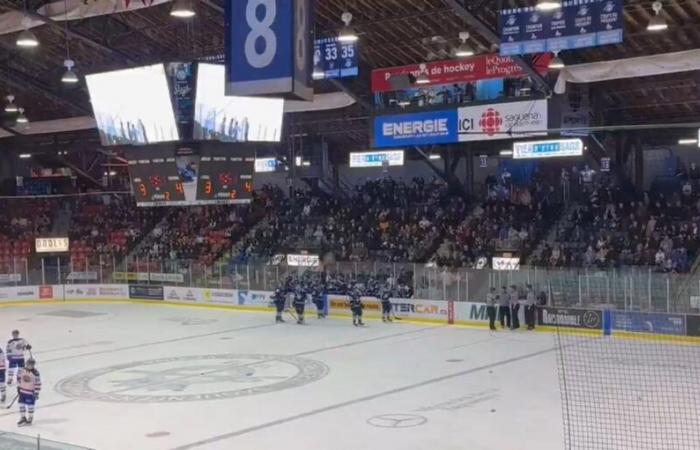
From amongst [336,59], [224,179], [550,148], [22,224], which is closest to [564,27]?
[336,59]

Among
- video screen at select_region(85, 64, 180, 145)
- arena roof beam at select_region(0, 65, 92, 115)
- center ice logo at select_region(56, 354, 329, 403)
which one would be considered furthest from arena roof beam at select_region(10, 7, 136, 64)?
center ice logo at select_region(56, 354, 329, 403)

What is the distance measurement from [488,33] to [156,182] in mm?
8425

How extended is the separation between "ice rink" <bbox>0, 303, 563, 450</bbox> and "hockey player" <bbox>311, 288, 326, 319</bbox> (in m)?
0.73

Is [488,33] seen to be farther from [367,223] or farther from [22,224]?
[22,224]

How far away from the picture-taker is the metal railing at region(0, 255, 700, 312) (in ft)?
66.5

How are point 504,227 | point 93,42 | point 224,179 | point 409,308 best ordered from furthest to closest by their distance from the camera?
1. point 504,227
2. point 409,308
3. point 93,42
4. point 224,179

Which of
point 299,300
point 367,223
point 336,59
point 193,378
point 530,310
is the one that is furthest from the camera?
point 367,223

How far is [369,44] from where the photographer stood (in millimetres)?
24094

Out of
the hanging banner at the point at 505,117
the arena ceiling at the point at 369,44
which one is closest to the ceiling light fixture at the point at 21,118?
the arena ceiling at the point at 369,44

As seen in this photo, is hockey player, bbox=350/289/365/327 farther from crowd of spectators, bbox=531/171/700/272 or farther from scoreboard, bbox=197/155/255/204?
crowd of spectators, bbox=531/171/700/272

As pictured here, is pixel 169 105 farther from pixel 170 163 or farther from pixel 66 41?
pixel 66 41

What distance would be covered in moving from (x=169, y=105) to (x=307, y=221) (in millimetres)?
16297

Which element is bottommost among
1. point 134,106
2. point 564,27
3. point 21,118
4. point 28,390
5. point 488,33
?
point 28,390

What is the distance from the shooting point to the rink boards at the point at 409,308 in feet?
66.9
